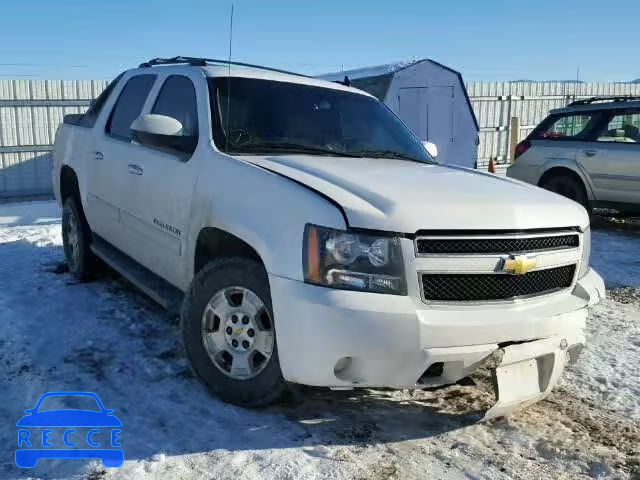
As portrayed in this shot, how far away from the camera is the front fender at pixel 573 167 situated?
9391 millimetres

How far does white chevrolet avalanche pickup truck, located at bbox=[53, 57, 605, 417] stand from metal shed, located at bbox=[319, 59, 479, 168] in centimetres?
913

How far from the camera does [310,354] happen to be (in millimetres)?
2846

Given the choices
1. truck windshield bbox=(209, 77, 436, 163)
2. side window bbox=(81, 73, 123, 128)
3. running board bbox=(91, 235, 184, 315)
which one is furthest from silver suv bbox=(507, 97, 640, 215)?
running board bbox=(91, 235, 184, 315)

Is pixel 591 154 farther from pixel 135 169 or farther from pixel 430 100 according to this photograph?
pixel 135 169

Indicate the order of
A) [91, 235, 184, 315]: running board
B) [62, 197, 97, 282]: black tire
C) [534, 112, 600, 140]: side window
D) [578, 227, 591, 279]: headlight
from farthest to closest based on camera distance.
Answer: [534, 112, 600, 140]: side window < [62, 197, 97, 282]: black tire < [91, 235, 184, 315]: running board < [578, 227, 591, 279]: headlight

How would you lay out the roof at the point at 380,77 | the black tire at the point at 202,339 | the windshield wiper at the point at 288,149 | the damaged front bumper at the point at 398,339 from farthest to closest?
the roof at the point at 380,77 < the windshield wiper at the point at 288,149 < the black tire at the point at 202,339 < the damaged front bumper at the point at 398,339

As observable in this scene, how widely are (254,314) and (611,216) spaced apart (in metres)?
8.50

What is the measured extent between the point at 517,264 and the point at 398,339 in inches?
27.1

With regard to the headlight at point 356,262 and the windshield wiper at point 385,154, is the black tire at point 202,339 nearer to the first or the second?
the headlight at point 356,262

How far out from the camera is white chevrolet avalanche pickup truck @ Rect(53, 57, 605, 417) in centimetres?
283

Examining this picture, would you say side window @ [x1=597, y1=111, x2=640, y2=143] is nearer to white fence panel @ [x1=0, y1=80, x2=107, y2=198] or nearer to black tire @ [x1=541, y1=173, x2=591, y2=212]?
black tire @ [x1=541, y1=173, x2=591, y2=212]

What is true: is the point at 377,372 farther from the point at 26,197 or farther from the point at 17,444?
the point at 26,197

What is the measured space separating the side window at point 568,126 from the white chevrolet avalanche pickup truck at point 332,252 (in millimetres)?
6120

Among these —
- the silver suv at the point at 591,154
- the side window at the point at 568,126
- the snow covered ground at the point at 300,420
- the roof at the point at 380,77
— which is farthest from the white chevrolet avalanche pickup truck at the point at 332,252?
the roof at the point at 380,77
